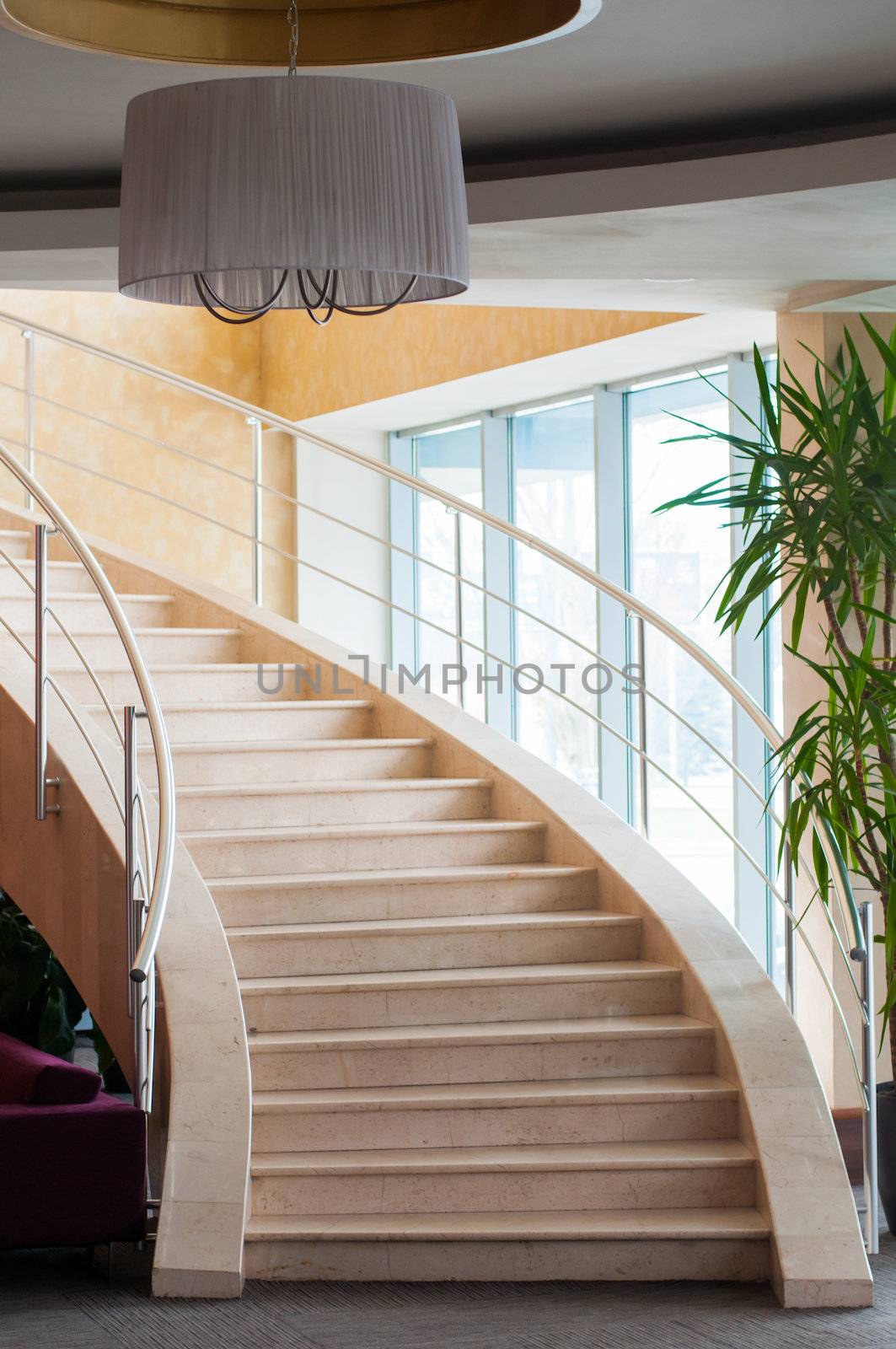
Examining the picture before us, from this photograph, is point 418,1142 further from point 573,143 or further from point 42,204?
point 42,204

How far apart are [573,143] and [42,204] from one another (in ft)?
5.91

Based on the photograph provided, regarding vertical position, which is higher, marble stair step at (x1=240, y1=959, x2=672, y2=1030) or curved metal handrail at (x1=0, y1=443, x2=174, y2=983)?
curved metal handrail at (x1=0, y1=443, x2=174, y2=983)

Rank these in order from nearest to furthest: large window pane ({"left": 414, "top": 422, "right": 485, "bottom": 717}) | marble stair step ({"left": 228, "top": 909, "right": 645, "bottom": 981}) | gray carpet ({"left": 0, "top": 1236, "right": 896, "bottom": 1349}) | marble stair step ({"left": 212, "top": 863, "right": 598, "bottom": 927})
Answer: gray carpet ({"left": 0, "top": 1236, "right": 896, "bottom": 1349}), marble stair step ({"left": 228, "top": 909, "right": 645, "bottom": 981}), marble stair step ({"left": 212, "top": 863, "right": 598, "bottom": 927}), large window pane ({"left": 414, "top": 422, "right": 485, "bottom": 717})

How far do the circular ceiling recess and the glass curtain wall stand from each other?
159 inches

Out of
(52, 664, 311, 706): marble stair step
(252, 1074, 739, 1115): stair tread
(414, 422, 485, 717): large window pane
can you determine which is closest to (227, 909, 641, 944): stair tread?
(252, 1074, 739, 1115): stair tread

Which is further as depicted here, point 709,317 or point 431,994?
point 709,317

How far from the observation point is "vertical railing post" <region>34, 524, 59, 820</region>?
4891 millimetres

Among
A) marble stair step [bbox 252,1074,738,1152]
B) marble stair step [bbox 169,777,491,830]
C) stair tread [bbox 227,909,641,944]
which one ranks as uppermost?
marble stair step [bbox 169,777,491,830]

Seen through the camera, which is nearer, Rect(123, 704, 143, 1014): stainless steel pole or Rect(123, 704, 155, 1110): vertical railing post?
Rect(123, 704, 155, 1110): vertical railing post

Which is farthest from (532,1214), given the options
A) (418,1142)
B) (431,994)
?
(431,994)

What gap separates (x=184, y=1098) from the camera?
4227 millimetres

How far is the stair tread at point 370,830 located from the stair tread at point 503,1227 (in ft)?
4.55

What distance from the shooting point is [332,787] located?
5.66 metres

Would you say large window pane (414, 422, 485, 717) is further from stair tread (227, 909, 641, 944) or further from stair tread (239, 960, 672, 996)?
stair tread (239, 960, 672, 996)
